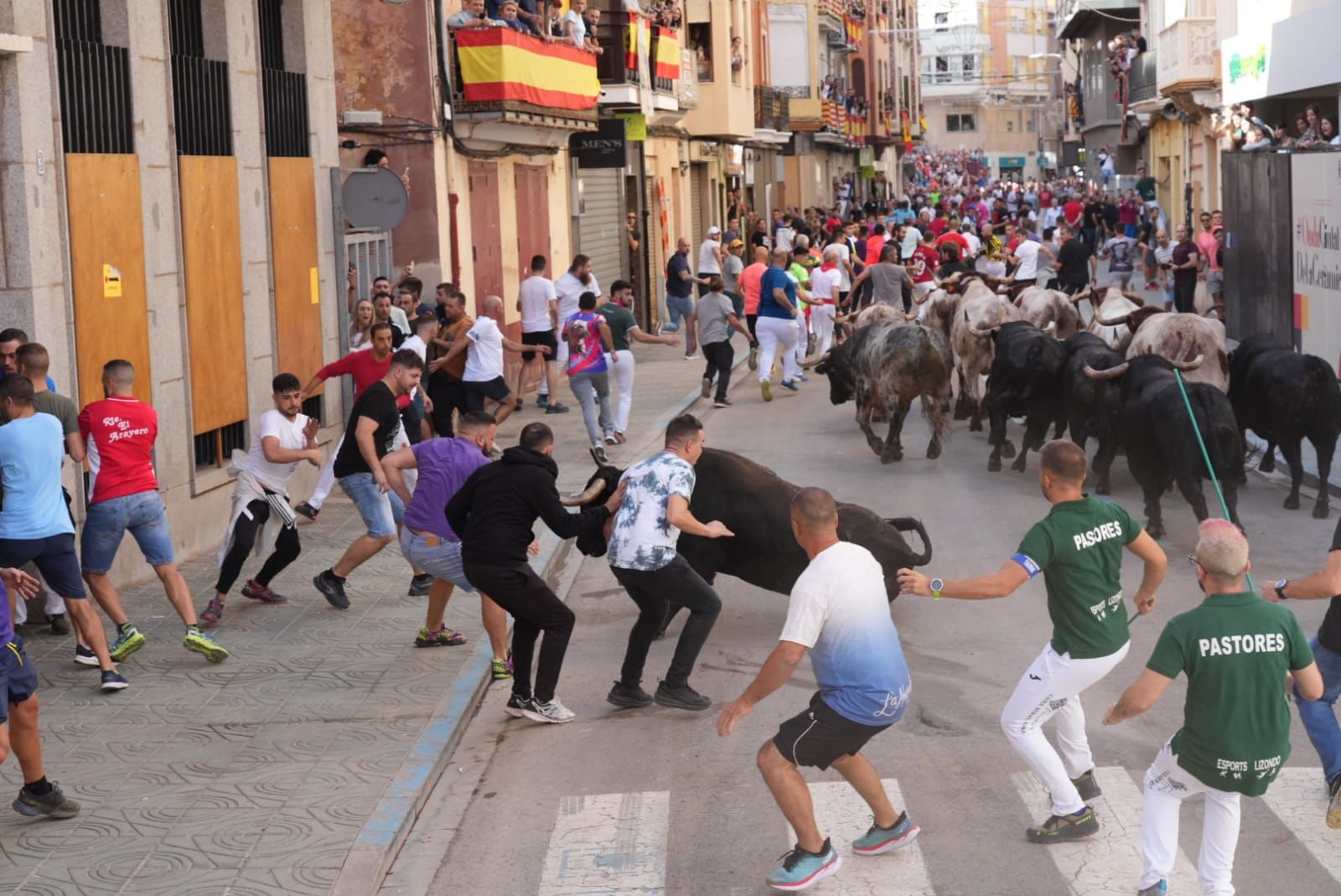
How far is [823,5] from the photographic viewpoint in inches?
2329

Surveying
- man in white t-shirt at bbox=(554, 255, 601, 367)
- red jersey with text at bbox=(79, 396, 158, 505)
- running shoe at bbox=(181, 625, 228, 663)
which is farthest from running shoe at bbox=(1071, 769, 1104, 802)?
man in white t-shirt at bbox=(554, 255, 601, 367)

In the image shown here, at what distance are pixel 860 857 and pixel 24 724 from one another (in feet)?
11.4

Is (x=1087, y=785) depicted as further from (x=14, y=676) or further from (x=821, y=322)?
(x=821, y=322)

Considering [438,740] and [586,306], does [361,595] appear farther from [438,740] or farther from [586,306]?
[586,306]

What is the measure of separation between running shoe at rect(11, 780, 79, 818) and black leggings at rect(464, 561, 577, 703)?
2.17m

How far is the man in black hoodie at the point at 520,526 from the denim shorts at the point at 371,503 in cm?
256

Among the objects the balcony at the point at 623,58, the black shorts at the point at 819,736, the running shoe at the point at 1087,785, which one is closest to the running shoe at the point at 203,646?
the black shorts at the point at 819,736

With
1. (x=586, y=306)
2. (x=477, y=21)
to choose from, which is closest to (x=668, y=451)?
(x=586, y=306)

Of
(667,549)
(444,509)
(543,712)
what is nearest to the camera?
(667,549)

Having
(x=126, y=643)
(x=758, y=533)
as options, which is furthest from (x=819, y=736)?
(x=126, y=643)

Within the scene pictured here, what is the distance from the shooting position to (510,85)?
2162cm

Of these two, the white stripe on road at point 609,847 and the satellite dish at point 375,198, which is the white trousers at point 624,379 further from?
the white stripe on road at point 609,847

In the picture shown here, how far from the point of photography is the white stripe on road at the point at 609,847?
6.68 meters

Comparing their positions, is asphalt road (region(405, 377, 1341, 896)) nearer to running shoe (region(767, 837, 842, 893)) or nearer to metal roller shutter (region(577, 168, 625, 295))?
running shoe (region(767, 837, 842, 893))
